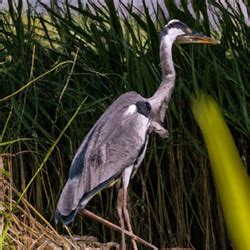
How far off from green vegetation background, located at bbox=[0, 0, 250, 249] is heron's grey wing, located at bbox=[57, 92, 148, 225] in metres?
0.40

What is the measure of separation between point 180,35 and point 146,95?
602 millimetres

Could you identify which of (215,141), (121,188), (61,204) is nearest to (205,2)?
(121,188)

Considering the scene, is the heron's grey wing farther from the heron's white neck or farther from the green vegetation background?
the green vegetation background

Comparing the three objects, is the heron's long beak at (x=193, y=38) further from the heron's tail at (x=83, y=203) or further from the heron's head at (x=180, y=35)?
the heron's tail at (x=83, y=203)

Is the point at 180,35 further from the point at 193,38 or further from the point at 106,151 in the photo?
the point at 106,151

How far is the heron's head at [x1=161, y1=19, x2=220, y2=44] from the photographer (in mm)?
3197

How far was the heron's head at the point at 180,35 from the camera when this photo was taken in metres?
3.20

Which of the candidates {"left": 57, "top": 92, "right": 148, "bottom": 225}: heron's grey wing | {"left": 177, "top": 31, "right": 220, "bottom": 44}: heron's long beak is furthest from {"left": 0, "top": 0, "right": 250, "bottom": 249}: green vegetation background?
{"left": 57, "top": 92, "right": 148, "bottom": 225}: heron's grey wing

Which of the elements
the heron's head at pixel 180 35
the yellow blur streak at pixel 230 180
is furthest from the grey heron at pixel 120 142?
the yellow blur streak at pixel 230 180

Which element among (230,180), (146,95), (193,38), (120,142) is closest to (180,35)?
(193,38)

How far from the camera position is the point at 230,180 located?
0.51 m

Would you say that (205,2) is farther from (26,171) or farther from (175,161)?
(26,171)

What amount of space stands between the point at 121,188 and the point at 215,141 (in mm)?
2527

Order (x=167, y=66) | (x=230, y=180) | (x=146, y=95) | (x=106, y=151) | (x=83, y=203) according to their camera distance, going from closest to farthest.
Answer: (x=230, y=180), (x=83, y=203), (x=106, y=151), (x=167, y=66), (x=146, y=95)
